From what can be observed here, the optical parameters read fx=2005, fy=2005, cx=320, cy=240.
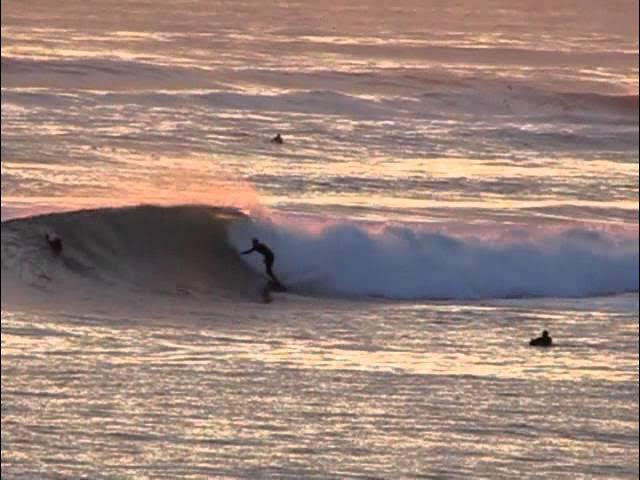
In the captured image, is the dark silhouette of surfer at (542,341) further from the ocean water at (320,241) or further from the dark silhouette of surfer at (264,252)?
the dark silhouette of surfer at (264,252)

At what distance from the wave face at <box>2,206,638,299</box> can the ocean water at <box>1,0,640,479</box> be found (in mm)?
24

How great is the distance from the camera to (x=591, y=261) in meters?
11.5

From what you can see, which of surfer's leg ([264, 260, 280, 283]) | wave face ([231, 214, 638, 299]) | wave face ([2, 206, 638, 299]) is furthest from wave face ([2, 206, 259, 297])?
wave face ([231, 214, 638, 299])

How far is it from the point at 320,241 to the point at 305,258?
14 cm

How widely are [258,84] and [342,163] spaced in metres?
3.38

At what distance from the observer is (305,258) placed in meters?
11.5

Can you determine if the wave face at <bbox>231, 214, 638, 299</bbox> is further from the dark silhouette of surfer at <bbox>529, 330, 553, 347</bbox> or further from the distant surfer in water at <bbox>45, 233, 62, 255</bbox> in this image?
the dark silhouette of surfer at <bbox>529, 330, 553, 347</bbox>

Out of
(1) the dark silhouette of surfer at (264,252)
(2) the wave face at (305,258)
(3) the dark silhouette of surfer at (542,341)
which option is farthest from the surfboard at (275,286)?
(3) the dark silhouette of surfer at (542,341)

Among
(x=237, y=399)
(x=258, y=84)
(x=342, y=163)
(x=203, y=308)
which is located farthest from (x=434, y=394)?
(x=258, y=84)

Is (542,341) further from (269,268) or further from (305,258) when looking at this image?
(305,258)

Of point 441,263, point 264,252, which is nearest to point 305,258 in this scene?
point 264,252

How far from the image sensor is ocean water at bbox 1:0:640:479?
5.68m

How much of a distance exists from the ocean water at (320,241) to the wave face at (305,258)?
0.08 ft

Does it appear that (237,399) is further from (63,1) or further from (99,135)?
(99,135)
